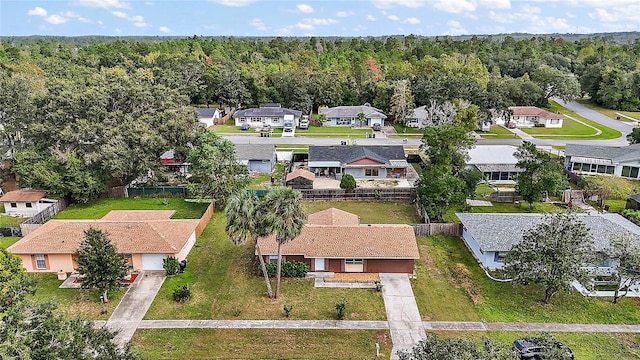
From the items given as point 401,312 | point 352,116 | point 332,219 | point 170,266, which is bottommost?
point 401,312

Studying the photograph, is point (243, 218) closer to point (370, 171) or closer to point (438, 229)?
point (438, 229)

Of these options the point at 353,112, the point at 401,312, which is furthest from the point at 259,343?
the point at 353,112

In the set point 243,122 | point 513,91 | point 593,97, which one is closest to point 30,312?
point 243,122

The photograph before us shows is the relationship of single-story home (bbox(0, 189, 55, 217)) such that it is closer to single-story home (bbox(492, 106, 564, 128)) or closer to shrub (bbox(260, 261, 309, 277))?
shrub (bbox(260, 261, 309, 277))

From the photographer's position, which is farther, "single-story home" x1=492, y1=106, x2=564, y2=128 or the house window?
"single-story home" x1=492, y1=106, x2=564, y2=128

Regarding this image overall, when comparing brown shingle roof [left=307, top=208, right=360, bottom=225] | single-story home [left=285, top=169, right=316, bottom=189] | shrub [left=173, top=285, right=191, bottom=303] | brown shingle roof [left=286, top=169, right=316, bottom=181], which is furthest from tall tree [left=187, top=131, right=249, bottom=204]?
shrub [left=173, top=285, right=191, bottom=303]

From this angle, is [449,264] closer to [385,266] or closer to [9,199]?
[385,266]
